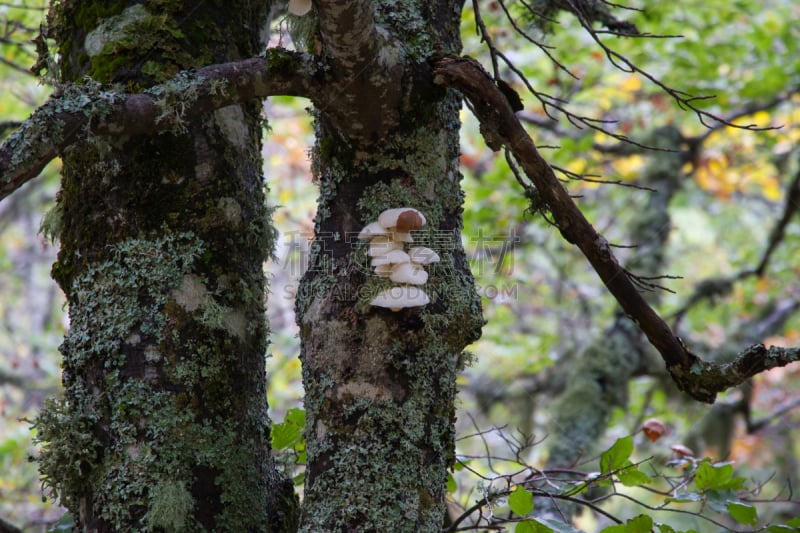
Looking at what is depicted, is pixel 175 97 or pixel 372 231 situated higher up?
pixel 175 97

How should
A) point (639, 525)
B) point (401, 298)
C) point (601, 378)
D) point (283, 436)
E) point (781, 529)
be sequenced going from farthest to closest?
point (601, 378) < point (283, 436) < point (781, 529) < point (639, 525) < point (401, 298)

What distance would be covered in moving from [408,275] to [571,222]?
0.47m

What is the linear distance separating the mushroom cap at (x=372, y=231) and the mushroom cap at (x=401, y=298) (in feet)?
0.46

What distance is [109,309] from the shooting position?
168 cm

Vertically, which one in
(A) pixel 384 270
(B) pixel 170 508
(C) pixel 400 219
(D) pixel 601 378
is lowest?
(B) pixel 170 508

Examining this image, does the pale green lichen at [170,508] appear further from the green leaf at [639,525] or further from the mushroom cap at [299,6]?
the mushroom cap at [299,6]

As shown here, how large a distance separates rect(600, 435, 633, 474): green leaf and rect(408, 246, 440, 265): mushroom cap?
807mm

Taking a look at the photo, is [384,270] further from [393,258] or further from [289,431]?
[289,431]

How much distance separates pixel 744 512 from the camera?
5.96ft

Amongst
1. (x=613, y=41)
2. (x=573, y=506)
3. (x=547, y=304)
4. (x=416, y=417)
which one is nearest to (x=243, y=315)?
(x=416, y=417)

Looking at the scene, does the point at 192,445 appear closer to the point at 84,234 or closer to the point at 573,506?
the point at 84,234

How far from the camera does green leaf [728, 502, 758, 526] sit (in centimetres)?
180

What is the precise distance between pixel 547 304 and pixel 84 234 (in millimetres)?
7738

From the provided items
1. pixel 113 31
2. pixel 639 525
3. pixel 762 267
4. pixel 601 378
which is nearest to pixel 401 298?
pixel 639 525
